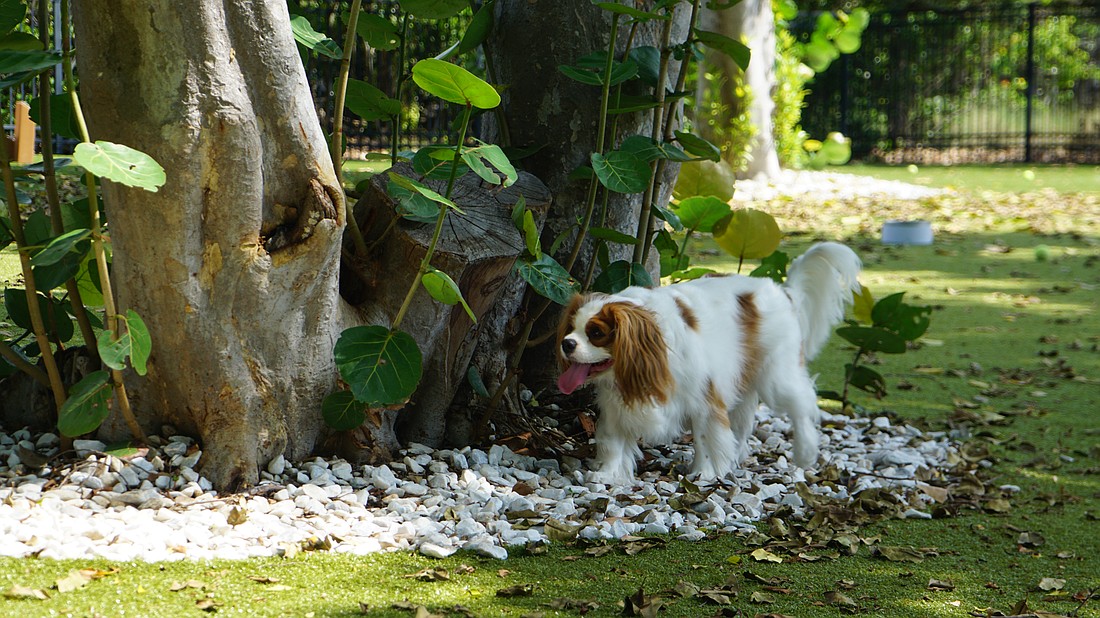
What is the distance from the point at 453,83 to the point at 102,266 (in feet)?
3.63

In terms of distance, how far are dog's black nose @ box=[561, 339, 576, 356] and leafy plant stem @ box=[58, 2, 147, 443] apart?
1411 millimetres

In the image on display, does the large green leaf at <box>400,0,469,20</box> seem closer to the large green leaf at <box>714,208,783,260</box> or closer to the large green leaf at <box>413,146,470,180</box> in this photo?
the large green leaf at <box>413,146,470,180</box>

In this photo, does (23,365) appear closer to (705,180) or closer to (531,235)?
(531,235)

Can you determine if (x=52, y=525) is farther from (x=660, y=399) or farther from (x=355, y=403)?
(x=660, y=399)

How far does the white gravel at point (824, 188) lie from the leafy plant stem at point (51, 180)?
960 centimetres

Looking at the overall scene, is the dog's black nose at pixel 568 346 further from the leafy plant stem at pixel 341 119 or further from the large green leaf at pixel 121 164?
the large green leaf at pixel 121 164

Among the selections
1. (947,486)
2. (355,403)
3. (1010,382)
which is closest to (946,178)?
(1010,382)

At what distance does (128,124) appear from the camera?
3.14 meters

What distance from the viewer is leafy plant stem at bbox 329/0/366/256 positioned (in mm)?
3417

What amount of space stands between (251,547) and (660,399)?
152 cm

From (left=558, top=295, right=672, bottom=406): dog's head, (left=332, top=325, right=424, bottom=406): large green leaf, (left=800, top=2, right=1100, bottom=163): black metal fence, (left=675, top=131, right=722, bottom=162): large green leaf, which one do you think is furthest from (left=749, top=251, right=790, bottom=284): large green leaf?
(left=800, top=2, right=1100, bottom=163): black metal fence

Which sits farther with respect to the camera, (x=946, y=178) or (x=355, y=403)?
(x=946, y=178)

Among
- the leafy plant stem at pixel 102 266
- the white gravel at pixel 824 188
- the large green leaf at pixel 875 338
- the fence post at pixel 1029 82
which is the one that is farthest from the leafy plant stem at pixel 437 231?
the fence post at pixel 1029 82

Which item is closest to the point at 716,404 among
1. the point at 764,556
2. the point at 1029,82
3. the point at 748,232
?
the point at 764,556
